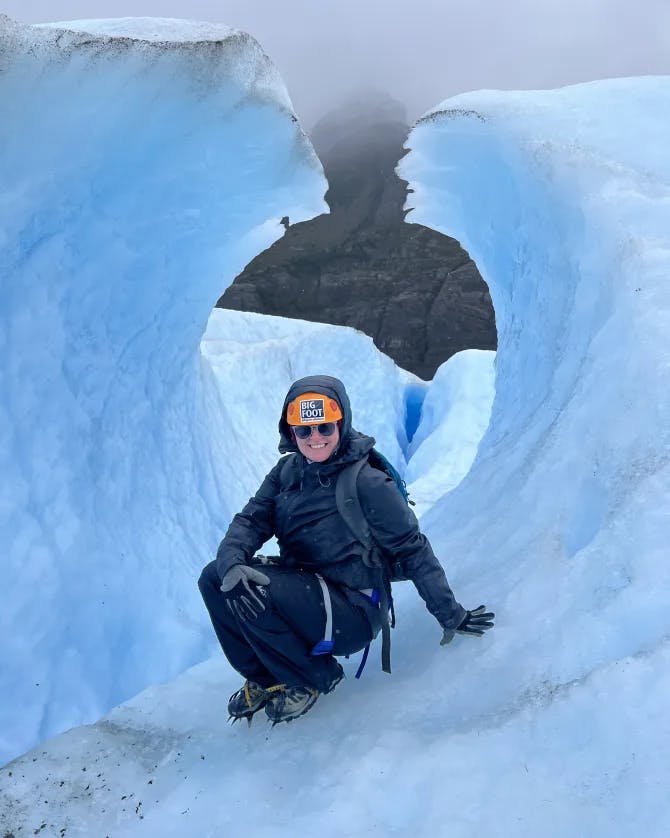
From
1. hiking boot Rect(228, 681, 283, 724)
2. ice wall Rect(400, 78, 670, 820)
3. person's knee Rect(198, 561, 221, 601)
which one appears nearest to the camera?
ice wall Rect(400, 78, 670, 820)

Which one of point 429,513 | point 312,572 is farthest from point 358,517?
point 429,513

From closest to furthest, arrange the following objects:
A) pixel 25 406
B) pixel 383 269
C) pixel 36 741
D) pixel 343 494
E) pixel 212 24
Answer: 1. pixel 343 494
2. pixel 36 741
3. pixel 25 406
4. pixel 212 24
5. pixel 383 269

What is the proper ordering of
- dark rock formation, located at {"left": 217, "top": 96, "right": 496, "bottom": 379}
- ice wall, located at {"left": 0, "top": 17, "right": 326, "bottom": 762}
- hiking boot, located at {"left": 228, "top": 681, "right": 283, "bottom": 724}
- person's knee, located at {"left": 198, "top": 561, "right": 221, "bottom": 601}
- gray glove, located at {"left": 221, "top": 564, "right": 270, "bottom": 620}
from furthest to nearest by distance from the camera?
dark rock formation, located at {"left": 217, "top": 96, "right": 496, "bottom": 379} → ice wall, located at {"left": 0, "top": 17, "right": 326, "bottom": 762} → hiking boot, located at {"left": 228, "top": 681, "right": 283, "bottom": 724} → person's knee, located at {"left": 198, "top": 561, "right": 221, "bottom": 601} → gray glove, located at {"left": 221, "top": 564, "right": 270, "bottom": 620}

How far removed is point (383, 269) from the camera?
3341cm

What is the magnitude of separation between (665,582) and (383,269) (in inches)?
1304

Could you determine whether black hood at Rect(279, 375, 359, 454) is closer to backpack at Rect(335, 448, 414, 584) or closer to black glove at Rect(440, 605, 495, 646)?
backpack at Rect(335, 448, 414, 584)

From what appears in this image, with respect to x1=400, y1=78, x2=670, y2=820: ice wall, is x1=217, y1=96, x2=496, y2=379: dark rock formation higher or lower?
higher

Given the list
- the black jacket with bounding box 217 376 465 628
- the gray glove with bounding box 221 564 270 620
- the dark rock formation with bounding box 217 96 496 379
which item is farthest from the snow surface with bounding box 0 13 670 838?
the dark rock formation with bounding box 217 96 496 379

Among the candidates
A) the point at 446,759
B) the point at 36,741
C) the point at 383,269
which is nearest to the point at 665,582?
the point at 446,759

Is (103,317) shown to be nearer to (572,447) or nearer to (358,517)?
(358,517)

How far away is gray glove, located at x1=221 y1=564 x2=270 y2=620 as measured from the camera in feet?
5.54

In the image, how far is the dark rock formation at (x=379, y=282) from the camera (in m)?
29.8

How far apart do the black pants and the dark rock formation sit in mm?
27710

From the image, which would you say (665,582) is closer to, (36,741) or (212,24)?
(36,741)
